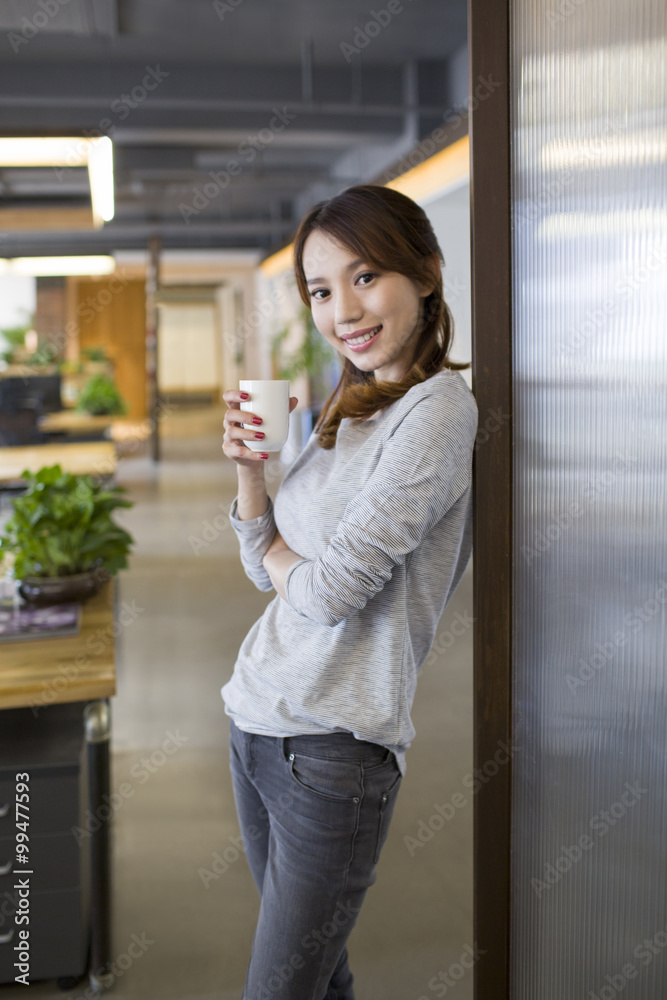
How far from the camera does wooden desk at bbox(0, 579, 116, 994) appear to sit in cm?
190

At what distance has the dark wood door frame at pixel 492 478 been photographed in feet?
4.16

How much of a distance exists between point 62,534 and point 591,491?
162cm

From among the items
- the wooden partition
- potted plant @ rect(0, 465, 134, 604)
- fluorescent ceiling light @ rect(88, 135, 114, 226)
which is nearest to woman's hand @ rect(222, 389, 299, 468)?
potted plant @ rect(0, 465, 134, 604)

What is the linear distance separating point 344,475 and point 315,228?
35 cm

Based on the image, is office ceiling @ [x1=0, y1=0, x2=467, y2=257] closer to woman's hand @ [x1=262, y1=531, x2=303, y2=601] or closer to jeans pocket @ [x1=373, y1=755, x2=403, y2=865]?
woman's hand @ [x1=262, y1=531, x2=303, y2=601]

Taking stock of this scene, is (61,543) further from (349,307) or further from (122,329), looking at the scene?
(122,329)

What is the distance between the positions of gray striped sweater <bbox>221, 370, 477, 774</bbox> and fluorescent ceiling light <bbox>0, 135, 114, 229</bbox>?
Answer: 11.3 ft

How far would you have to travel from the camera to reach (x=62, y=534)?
2.45m

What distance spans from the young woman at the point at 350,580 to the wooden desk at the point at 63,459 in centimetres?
411

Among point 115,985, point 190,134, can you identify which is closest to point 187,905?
point 115,985

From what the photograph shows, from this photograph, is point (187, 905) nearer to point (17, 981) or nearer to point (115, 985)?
point (115, 985)

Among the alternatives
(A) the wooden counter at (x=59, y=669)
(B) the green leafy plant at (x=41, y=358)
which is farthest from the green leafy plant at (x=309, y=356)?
(A) the wooden counter at (x=59, y=669)

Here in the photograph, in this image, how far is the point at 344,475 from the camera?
1236 millimetres

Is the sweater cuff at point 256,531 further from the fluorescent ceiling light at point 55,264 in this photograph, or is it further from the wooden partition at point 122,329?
the wooden partition at point 122,329
